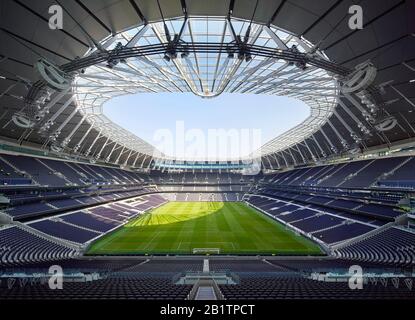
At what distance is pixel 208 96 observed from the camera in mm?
31500

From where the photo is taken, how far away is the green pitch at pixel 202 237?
28.8m

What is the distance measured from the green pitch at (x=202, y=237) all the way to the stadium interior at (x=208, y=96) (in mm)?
Answer: 307

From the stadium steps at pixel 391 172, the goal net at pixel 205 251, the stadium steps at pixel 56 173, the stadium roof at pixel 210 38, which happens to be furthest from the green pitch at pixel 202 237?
the stadium roof at pixel 210 38

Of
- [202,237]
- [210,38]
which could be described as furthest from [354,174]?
[210,38]

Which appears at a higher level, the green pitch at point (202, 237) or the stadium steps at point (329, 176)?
the stadium steps at point (329, 176)

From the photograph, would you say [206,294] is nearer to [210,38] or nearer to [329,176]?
[210,38]

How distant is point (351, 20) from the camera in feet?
40.7

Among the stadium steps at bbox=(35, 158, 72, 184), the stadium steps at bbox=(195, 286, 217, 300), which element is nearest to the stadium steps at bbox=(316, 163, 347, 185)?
the stadium steps at bbox=(195, 286, 217, 300)

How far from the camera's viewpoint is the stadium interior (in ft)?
42.3

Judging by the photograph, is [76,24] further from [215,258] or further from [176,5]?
[215,258]

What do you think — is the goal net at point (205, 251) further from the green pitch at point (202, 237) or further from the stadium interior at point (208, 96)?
the green pitch at point (202, 237)

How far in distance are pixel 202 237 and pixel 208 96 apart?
19723 millimetres

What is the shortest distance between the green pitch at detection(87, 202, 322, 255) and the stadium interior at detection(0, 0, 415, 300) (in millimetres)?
307

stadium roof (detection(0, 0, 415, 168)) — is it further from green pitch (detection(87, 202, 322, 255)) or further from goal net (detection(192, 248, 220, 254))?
goal net (detection(192, 248, 220, 254))
